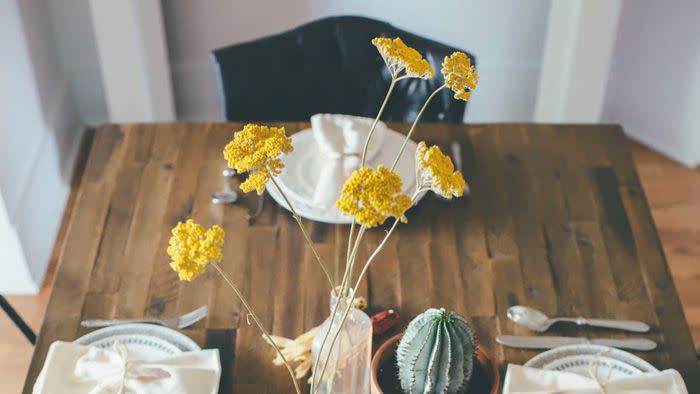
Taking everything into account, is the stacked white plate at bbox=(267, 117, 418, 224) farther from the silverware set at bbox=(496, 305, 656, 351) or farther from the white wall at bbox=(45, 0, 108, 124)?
the white wall at bbox=(45, 0, 108, 124)

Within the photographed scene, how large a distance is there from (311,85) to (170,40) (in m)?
1.12

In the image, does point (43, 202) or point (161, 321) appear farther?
point (43, 202)

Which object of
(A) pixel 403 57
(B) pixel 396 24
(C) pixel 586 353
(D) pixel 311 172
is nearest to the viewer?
(A) pixel 403 57

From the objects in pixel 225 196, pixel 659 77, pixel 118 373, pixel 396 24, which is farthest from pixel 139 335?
pixel 659 77

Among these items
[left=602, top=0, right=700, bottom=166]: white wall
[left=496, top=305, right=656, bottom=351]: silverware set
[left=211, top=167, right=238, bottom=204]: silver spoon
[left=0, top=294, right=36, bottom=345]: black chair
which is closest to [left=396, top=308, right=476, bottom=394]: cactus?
[left=496, top=305, right=656, bottom=351]: silverware set

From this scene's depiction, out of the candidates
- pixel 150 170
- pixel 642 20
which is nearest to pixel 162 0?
pixel 150 170

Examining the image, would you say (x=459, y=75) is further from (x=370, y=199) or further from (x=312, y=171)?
(x=312, y=171)

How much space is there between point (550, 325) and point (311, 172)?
1.82 feet

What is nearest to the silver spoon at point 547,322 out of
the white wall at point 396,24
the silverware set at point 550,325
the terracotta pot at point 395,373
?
the silverware set at point 550,325

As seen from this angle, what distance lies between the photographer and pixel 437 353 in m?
1.10

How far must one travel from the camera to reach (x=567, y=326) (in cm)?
145

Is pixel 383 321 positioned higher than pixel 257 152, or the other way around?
pixel 257 152

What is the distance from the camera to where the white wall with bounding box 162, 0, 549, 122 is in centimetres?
293

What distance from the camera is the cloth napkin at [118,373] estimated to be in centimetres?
128
